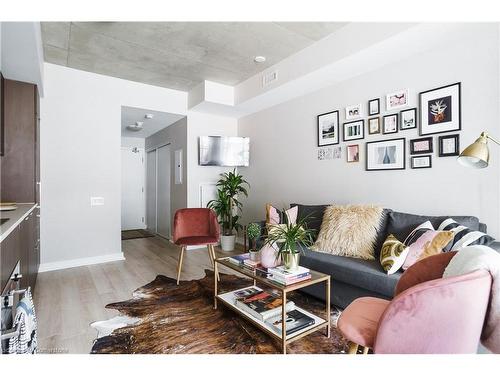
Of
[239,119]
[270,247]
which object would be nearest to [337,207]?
[270,247]

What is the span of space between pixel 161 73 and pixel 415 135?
3.31m

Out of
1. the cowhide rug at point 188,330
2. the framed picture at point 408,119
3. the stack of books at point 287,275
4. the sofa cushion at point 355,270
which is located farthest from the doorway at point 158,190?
the framed picture at point 408,119

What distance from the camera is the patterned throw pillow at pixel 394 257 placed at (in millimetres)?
2051

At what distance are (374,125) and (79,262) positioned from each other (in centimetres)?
414

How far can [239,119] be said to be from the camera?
17.1 ft

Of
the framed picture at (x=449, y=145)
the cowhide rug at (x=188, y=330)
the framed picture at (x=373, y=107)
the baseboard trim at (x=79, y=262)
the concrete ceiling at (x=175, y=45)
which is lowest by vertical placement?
the cowhide rug at (x=188, y=330)

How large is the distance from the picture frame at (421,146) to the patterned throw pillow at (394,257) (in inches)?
38.9

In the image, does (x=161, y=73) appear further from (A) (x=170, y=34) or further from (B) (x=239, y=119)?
(B) (x=239, y=119)

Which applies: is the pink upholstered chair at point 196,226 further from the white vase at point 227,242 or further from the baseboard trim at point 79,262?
the baseboard trim at point 79,262

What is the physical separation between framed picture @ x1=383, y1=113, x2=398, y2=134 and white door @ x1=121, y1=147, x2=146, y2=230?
19.1 feet

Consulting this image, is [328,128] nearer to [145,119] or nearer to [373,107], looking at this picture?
[373,107]

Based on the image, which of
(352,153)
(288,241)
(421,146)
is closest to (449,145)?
(421,146)

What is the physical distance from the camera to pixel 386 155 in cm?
287

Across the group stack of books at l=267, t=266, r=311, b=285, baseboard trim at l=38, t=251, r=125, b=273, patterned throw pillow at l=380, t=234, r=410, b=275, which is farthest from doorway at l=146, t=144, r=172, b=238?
patterned throw pillow at l=380, t=234, r=410, b=275
